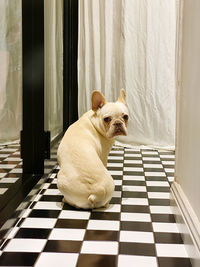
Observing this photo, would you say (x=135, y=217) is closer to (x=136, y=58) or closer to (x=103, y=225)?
(x=103, y=225)

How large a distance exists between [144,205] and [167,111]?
2.15m

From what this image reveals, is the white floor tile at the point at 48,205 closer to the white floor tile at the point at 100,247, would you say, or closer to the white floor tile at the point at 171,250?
the white floor tile at the point at 100,247

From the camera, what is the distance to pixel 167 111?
450cm

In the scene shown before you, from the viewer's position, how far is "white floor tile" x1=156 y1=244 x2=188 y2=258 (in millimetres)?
1806

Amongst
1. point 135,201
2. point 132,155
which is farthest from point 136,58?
point 135,201

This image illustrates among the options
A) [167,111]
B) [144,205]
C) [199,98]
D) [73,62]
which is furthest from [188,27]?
[73,62]

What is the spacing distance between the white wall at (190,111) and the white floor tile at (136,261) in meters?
0.30

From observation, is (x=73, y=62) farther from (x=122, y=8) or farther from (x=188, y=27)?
(x=188, y=27)

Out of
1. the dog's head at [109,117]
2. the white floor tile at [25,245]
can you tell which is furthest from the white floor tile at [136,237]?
the dog's head at [109,117]

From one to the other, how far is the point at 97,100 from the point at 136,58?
2.12 metres

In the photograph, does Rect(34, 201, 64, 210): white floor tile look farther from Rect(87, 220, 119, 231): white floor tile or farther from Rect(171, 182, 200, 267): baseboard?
Rect(171, 182, 200, 267): baseboard

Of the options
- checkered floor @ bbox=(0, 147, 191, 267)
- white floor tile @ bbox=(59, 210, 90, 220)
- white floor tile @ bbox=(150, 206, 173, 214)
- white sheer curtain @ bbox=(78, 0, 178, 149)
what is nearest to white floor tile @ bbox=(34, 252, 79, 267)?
checkered floor @ bbox=(0, 147, 191, 267)

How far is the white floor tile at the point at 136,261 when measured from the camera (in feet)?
5.61

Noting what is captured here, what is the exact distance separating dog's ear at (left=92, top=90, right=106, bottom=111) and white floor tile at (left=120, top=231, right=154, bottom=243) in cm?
87
